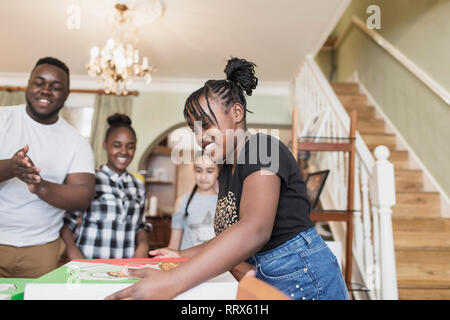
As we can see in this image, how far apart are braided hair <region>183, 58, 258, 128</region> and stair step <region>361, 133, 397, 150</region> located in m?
3.12

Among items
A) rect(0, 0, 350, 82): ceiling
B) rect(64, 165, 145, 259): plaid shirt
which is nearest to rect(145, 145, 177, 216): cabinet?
rect(0, 0, 350, 82): ceiling

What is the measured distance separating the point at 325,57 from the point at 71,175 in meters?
5.39

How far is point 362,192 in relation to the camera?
2205mm

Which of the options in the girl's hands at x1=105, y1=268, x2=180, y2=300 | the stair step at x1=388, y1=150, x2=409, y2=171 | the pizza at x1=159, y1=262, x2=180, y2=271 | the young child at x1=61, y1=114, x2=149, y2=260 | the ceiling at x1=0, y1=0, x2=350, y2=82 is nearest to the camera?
the girl's hands at x1=105, y1=268, x2=180, y2=300

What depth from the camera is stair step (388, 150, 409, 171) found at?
3.21 meters

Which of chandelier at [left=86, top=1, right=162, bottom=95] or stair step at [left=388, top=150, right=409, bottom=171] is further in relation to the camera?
stair step at [left=388, top=150, right=409, bottom=171]

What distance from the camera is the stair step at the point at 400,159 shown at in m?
3.21

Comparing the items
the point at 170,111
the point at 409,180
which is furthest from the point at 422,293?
the point at 170,111

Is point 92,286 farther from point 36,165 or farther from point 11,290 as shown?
point 36,165

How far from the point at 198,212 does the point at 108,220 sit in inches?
16.6

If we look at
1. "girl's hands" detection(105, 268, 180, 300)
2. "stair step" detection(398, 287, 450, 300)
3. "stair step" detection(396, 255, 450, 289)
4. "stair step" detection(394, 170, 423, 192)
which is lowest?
"stair step" detection(398, 287, 450, 300)

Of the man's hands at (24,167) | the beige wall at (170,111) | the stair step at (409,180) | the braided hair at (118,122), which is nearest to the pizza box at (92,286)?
the man's hands at (24,167)

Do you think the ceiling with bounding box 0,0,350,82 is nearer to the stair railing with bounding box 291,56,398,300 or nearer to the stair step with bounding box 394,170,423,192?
the stair railing with bounding box 291,56,398,300

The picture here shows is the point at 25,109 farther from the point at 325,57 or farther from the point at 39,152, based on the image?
the point at 325,57
